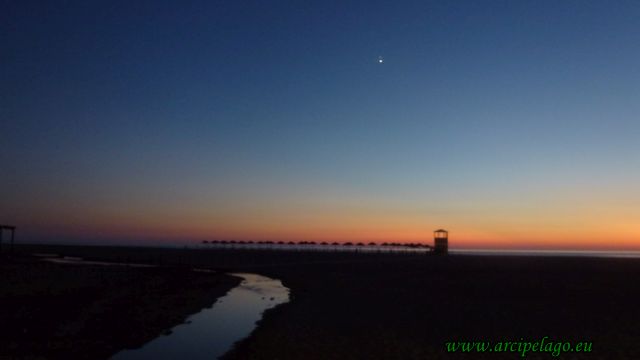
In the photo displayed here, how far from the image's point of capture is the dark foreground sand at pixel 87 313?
56.4ft

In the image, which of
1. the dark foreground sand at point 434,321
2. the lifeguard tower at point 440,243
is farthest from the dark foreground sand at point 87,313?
the lifeguard tower at point 440,243

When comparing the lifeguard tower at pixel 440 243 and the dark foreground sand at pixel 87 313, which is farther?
the lifeguard tower at pixel 440 243

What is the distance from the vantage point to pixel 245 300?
33531 millimetres

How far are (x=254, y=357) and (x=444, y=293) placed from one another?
768 inches

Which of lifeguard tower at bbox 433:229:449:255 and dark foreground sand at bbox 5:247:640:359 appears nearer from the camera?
dark foreground sand at bbox 5:247:640:359

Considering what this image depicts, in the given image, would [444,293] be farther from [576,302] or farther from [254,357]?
[254,357]

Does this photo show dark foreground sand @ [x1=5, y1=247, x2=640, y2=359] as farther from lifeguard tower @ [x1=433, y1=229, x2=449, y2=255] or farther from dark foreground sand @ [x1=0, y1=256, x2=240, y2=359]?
lifeguard tower @ [x1=433, y1=229, x2=449, y2=255]

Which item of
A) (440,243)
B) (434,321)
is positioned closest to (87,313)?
(434,321)

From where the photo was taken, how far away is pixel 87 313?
24422 mm

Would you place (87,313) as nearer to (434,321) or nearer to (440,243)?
(434,321)

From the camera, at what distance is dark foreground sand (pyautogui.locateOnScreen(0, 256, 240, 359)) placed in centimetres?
1720

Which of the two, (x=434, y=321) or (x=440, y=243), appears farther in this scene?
(x=440, y=243)

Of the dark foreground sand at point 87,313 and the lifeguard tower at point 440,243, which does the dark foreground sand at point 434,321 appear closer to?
the dark foreground sand at point 87,313

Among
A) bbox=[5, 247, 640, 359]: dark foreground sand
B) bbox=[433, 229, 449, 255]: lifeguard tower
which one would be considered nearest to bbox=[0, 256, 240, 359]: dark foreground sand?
bbox=[5, 247, 640, 359]: dark foreground sand
